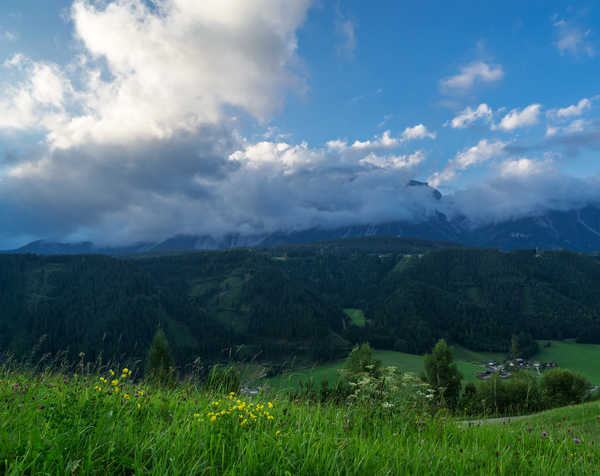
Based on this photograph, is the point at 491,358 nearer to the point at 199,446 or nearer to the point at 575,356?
the point at 575,356

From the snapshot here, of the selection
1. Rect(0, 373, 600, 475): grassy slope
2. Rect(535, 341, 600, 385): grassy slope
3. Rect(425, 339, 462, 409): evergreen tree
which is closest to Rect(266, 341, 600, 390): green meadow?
Rect(535, 341, 600, 385): grassy slope

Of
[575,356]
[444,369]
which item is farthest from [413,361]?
[444,369]

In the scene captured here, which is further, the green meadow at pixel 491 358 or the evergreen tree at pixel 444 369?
the green meadow at pixel 491 358

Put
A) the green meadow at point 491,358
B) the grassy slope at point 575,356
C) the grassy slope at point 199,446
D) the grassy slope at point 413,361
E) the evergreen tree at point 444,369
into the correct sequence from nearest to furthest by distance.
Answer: the grassy slope at point 199,446, the evergreen tree at point 444,369, the grassy slope at point 413,361, the green meadow at point 491,358, the grassy slope at point 575,356

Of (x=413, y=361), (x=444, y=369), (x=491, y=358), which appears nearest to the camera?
(x=444, y=369)

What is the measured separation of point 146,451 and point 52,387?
3544 millimetres

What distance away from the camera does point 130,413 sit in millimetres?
4293

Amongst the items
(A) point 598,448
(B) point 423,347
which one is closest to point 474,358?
(B) point 423,347

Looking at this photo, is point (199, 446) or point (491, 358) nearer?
point (199, 446)

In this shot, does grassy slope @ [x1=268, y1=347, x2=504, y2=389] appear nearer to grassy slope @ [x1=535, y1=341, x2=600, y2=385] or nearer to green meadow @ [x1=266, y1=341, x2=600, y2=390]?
green meadow @ [x1=266, y1=341, x2=600, y2=390]

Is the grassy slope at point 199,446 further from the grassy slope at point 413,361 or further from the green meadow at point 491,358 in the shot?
the green meadow at point 491,358

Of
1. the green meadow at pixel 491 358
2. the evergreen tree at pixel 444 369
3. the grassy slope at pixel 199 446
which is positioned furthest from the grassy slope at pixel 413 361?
the grassy slope at pixel 199 446

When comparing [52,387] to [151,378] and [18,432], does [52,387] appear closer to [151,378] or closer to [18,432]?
[18,432]

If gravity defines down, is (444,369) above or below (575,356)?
above
